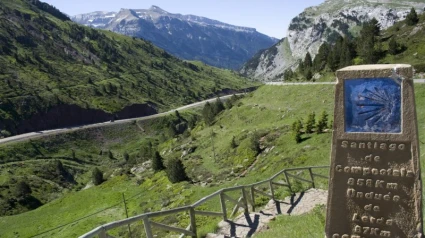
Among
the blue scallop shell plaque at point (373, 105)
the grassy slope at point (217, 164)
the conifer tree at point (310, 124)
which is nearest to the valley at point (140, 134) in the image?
the conifer tree at point (310, 124)

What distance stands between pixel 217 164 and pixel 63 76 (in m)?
119

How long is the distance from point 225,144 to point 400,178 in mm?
52595

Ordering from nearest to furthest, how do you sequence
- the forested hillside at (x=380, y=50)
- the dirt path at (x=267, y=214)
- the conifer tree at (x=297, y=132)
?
the dirt path at (x=267, y=214)
the conifer tree at (x=297, y=132)
the forested hillside at (x=380, y=50)

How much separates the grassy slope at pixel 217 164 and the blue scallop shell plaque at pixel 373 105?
23077mm

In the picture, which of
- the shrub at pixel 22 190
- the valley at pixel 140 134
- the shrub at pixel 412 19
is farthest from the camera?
the shrub at pixel 412 19

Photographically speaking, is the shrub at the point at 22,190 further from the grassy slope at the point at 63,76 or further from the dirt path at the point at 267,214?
the dirt path at the point at 267,214

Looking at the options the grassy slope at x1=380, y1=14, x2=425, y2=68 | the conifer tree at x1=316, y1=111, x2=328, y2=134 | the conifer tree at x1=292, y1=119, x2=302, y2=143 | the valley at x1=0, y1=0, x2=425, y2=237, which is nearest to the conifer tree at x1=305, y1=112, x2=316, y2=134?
the valley at x1=0, y1=0, x2=425, y2=237

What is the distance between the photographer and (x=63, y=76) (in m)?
148

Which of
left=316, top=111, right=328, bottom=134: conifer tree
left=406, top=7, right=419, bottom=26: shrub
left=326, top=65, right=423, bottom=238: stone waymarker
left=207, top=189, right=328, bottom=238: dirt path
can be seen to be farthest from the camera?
left=406, top=7, right=419, bottom=26: shrub

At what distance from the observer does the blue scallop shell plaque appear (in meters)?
6.56

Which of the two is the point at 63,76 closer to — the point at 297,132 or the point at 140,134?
the point at 140,134

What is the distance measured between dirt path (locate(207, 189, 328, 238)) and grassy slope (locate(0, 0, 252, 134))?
385ft

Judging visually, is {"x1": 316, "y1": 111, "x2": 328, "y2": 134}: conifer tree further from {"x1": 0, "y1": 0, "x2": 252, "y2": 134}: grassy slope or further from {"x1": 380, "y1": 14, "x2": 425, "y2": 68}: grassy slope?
{"x1": 0, "y1": 0, "x2": 252, "y2": 134}: grassy slope

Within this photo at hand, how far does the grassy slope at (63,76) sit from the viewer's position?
125562 mm
